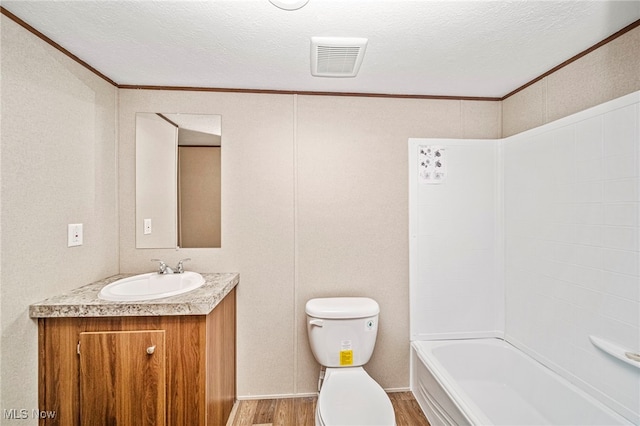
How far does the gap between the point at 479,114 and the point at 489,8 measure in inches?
43.7

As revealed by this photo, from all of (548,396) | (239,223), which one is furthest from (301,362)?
(548,396)

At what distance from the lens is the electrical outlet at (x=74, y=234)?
5.39 ft

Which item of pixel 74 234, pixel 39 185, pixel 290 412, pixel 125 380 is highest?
pixel 39 185

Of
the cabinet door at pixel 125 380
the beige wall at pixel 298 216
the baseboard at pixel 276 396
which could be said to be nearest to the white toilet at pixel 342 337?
the beige wall at pixel 298 216

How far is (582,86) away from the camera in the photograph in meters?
1.64

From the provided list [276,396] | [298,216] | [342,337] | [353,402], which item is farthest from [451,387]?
[298,216]

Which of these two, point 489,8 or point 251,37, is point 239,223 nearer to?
point 251,37

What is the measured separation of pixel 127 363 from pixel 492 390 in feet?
7.19

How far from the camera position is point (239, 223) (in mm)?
2115

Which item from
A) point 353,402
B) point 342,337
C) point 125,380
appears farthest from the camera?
point 342,337

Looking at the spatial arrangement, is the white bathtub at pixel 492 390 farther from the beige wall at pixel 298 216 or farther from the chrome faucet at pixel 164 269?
the chrome faucet at pixel 164 269

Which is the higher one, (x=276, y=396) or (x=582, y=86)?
(x=582, y=86)

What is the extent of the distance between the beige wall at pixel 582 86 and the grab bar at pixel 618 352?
46.9 inches

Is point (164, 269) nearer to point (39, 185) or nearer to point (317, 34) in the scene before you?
point (39, 185)
